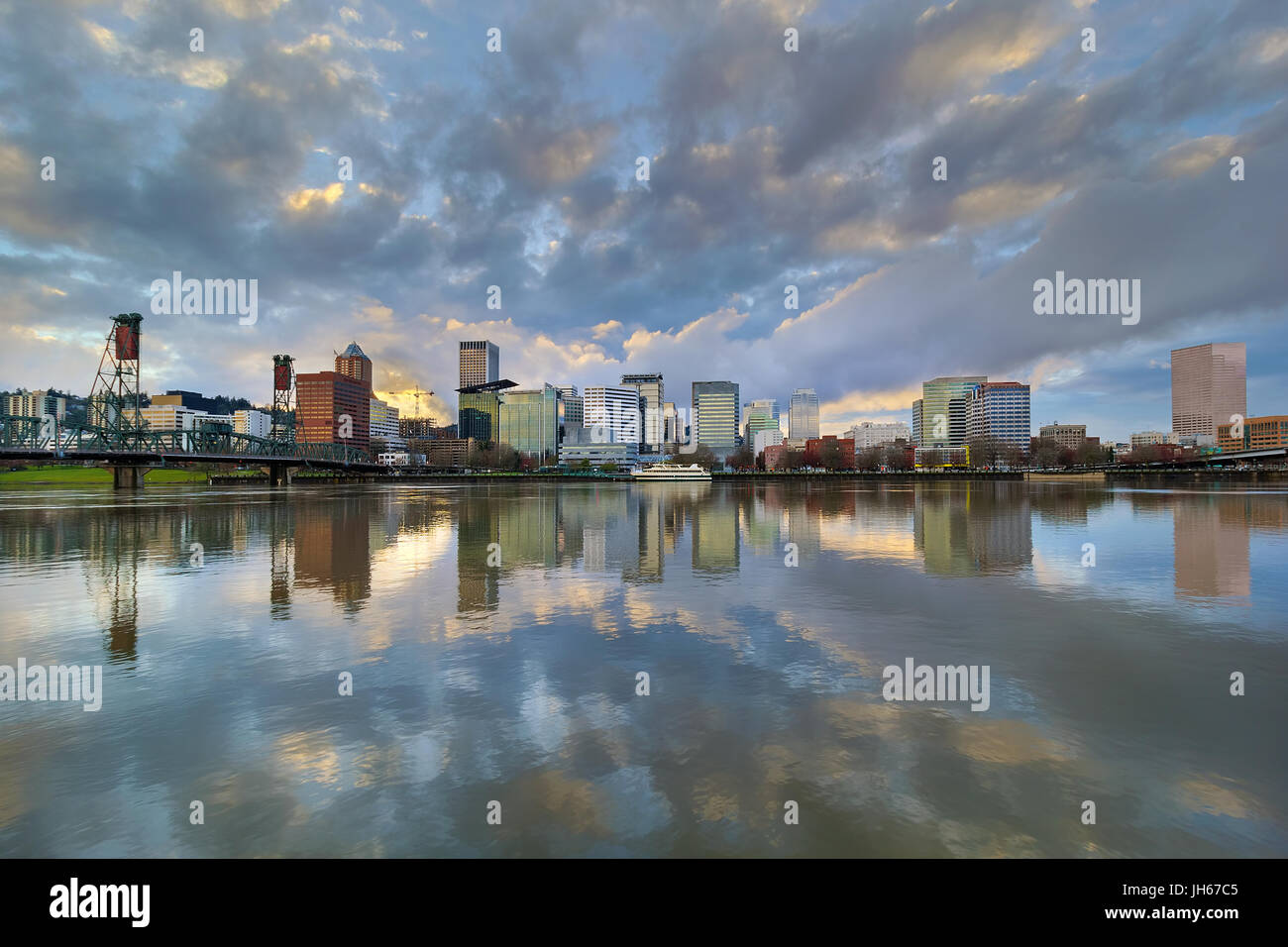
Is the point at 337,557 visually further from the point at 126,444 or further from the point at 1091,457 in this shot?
the point at 1091,457

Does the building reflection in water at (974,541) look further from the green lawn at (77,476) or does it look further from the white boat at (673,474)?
the green lawn at (77,476)

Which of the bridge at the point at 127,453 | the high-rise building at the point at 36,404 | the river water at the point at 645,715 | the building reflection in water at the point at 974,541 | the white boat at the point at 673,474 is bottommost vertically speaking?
the river water at the point at 645,715

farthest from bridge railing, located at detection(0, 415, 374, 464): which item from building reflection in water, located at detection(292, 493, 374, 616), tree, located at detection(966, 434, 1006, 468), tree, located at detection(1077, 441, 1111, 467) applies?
tree, located at detection(1077, 441, 1111, 467)

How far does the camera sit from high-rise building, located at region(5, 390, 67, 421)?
6309 inches

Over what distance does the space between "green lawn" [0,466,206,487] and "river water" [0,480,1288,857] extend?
425ft

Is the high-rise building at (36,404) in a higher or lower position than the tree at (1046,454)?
higher

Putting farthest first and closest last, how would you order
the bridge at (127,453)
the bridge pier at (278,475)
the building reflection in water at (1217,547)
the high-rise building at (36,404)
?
1. the high-rise building at (36,404)
2. the bridge pier at (278,475)
3. the bridge at (127,453)
4. the building reflection in water at (1217,547)

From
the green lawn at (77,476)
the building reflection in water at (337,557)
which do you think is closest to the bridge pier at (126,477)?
the green lawn at (77,476)

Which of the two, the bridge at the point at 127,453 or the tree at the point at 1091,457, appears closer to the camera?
the bridge at the point at 127,453

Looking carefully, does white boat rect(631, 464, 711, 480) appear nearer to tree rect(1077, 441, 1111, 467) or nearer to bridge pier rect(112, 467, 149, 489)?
bridge pier rect(112, 467, 149, 489)

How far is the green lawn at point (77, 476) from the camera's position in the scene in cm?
11056

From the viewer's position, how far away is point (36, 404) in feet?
566

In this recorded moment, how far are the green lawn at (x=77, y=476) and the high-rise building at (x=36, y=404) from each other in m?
38.7
